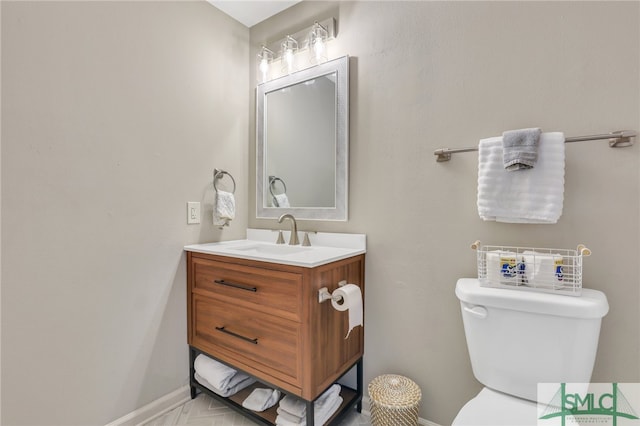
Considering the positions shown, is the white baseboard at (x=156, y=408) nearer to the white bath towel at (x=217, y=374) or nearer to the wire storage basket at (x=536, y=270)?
the white bath towel at (x=217, y=374)

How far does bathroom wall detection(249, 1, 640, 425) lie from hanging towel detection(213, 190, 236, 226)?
460mm

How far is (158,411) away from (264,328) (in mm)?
775

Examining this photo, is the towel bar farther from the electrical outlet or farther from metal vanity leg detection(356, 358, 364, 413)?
the electrical outlet

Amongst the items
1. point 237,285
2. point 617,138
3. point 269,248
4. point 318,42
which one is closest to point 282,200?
point 269,248

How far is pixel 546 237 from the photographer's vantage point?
3.69 ft

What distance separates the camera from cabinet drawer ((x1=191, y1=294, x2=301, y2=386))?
4.05ft

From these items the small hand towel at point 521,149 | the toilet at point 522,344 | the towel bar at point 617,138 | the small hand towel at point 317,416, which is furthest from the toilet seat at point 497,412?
the towel bar at point 617,138

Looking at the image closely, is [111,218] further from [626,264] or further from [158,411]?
[626,264]

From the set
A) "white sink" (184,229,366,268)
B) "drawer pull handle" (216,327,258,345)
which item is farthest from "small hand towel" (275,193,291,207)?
"drawer pull handle" (216,327,258,345)

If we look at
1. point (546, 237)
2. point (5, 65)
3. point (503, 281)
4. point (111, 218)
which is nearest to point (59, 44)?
point (5, 65)

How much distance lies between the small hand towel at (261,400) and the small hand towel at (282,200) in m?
1.01

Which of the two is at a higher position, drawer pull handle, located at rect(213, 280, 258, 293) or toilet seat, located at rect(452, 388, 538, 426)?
drawer pull handle, located at rect(213, 280, 258, 293)

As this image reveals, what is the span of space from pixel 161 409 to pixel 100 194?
1108mm

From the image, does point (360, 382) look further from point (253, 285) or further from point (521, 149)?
point (521, 149)
